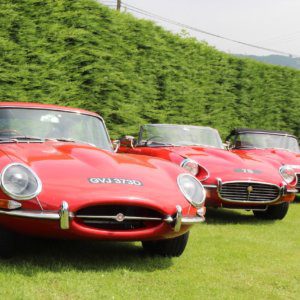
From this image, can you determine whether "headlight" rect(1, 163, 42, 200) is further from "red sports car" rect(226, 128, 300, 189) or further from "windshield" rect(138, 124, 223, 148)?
"red sports car" rect(226, 128, 300, 189)

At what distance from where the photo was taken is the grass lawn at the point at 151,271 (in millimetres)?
3475

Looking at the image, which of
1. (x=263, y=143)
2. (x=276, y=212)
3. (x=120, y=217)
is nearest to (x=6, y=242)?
(x=120, y=217)

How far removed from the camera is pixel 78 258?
4.24 meters

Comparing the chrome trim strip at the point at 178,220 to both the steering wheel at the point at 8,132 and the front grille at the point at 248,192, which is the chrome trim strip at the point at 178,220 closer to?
the steering wheel at the point at 8,132

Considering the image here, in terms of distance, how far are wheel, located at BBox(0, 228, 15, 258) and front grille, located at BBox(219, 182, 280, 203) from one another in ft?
10.7

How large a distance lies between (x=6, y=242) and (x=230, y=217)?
4.18 metres

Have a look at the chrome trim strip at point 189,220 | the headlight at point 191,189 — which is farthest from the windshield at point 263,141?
the chrome trim strip at point 189,220

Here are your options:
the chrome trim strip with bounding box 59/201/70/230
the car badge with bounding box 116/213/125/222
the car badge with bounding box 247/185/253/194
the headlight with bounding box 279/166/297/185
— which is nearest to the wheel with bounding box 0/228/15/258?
the chrome trim strip with bounding box 59/201/70/230

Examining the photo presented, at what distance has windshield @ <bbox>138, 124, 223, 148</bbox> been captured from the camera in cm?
820

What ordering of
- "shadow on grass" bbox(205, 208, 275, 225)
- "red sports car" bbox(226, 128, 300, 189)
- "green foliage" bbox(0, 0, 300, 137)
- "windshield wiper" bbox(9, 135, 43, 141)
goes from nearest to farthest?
"windshield wiper" bbox(9, 135, 43, 141) < "shadow on grass" bbox(205, 208, 275, 225) < "green foliage" bbox(0, 0, 300, 137) < "red sports car" bbox(226, 128, 300, 189)

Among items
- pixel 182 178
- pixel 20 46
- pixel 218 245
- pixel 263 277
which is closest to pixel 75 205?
pixel 182 178

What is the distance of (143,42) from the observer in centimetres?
1242

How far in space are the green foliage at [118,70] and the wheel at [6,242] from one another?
556 centimetres

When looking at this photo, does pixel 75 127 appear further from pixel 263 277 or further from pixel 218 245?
pixel 263 277
